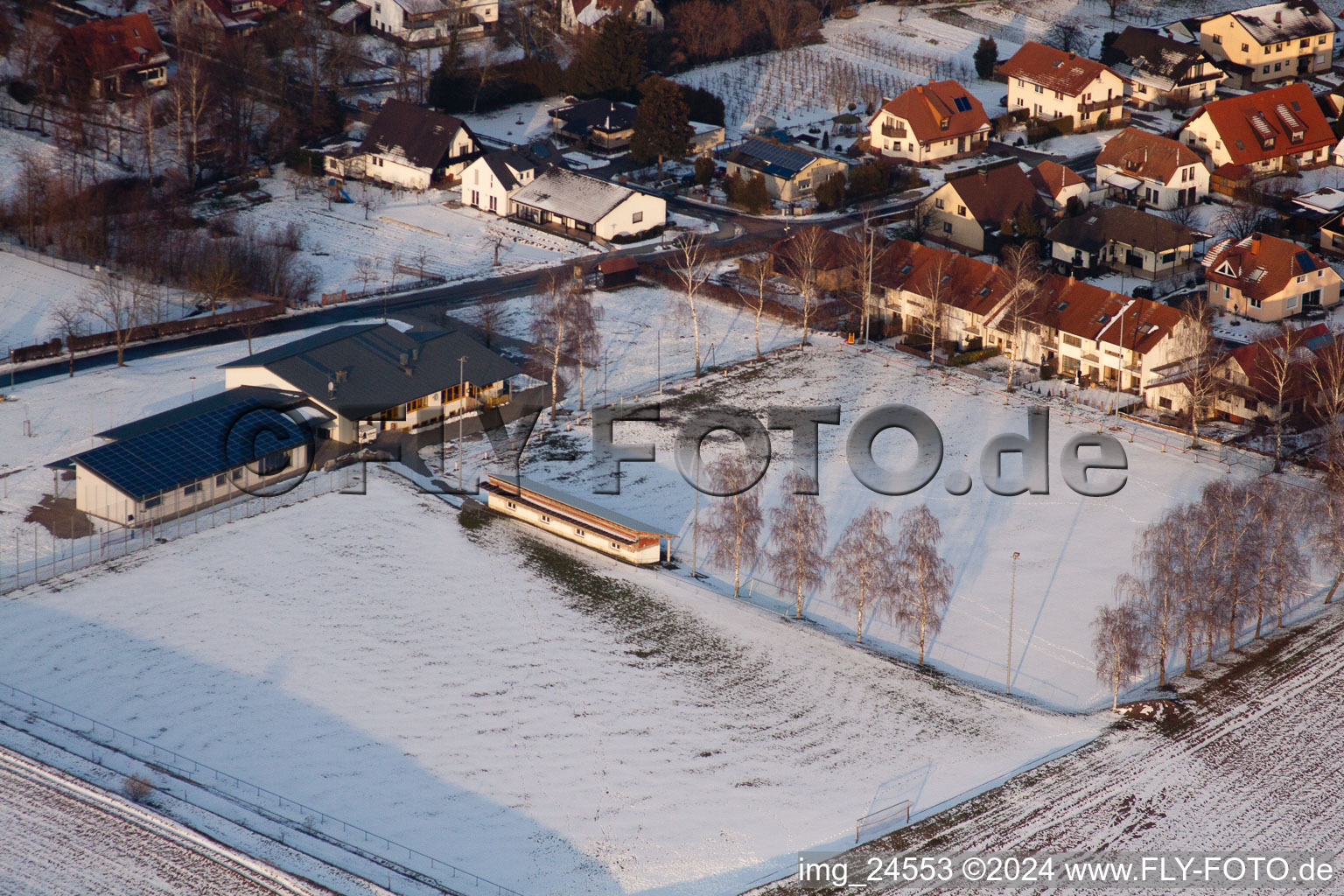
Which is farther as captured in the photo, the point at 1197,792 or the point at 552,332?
the point at 552,332

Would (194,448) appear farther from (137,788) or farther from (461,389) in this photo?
(137,788)

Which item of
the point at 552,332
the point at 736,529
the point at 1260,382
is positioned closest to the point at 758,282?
the point at 552,332

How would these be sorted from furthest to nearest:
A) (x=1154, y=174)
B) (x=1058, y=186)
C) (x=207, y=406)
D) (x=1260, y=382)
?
1. (x=1154, y=174)
2. (x=1058, y=186)
3. (x=1260, y=382)
4. (x=207, y=406)

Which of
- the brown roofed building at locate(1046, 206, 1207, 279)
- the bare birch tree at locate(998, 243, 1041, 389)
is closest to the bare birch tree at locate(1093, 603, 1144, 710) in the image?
the bare birch tree at locate(998, 243, 1041, 389)

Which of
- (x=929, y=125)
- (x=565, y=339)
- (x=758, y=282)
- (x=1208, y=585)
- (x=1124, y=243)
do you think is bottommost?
(x=1208, y=585)

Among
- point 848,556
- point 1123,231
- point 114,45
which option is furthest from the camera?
point 114,45

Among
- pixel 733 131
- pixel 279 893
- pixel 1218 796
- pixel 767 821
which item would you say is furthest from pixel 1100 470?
pixel 733 131

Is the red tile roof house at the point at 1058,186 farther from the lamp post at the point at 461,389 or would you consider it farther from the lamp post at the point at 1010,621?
the lamp post at the point at 461,389

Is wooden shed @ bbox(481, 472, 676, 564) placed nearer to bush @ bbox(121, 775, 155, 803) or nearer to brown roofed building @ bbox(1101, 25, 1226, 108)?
bush @ bbox(121, 775, 155, 803)
